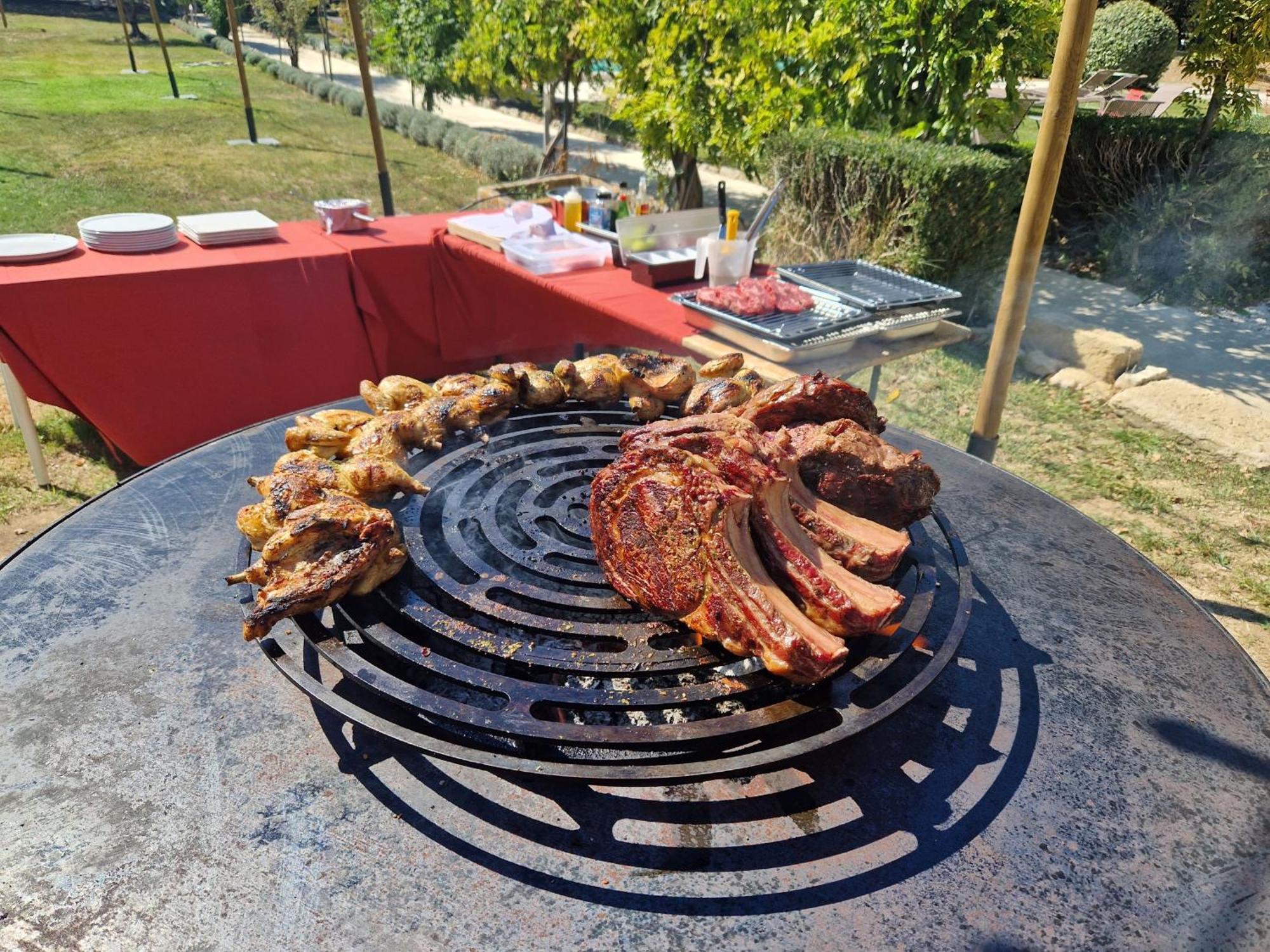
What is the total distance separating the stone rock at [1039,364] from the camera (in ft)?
26.5

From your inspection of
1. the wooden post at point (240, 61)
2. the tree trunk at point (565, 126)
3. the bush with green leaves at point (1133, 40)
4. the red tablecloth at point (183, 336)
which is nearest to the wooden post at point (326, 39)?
the wooden post at point (240, 61)

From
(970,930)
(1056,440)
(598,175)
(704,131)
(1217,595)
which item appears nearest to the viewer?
(970,930)

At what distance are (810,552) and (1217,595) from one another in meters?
4.41

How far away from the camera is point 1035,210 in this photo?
3.50 meters

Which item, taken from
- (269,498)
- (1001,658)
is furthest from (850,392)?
(269,498)

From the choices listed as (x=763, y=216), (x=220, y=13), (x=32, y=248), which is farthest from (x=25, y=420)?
(x=220, y=13)

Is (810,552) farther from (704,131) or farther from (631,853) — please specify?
(704,131)

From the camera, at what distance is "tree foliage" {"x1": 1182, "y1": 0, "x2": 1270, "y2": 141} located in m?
9.80

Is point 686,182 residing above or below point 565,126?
below

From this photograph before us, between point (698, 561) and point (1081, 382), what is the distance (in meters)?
7.46

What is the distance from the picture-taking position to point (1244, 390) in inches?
299

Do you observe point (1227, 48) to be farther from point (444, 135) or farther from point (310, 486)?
point (444, 135)

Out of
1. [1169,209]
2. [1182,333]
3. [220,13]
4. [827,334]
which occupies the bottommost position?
[1182,333]

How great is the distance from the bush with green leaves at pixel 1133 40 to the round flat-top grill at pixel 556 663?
19713mm
